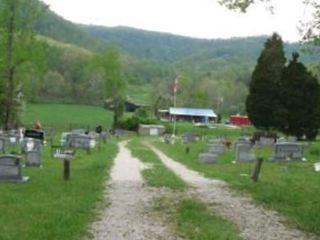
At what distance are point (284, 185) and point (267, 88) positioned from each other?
37.7 metres

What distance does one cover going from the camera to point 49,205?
580 inches

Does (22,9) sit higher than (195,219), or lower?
higher

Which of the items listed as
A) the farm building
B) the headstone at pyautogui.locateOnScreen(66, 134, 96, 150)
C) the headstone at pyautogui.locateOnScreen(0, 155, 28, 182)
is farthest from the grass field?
the headstone at pyautogui.locateOnScreen(0, 155, 28, 182)

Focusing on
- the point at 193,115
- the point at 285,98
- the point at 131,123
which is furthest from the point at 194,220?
the point at 193,115

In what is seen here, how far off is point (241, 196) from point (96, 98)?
142m

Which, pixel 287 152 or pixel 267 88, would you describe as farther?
pixel 267 88

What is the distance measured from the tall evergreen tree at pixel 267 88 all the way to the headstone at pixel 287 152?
23.0m

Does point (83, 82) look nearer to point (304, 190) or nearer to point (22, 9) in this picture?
point (22, 9)

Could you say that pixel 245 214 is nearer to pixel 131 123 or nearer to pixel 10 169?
pixel 10 169

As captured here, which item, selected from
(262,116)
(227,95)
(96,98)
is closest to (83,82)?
(96,98)

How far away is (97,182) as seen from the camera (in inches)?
798

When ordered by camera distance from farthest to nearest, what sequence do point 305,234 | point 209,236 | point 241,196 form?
point 241,196 < point 305,234 < point 209,236

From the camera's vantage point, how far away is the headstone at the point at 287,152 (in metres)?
31.7

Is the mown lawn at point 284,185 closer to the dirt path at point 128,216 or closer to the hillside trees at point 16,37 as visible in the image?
the dirt path at point 128,216
